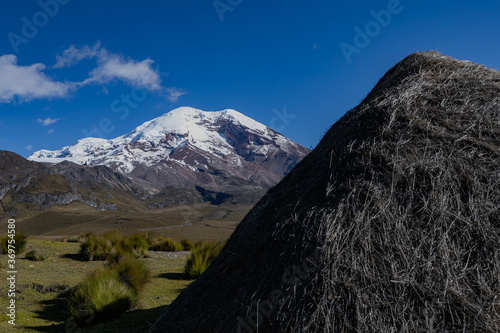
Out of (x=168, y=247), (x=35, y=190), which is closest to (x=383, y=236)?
(x=168, y=247)

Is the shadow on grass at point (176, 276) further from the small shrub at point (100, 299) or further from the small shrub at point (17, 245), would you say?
the small shrub at point (17, 245)

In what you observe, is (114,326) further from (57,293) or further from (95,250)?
(95,250)

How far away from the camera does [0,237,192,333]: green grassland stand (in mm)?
6184

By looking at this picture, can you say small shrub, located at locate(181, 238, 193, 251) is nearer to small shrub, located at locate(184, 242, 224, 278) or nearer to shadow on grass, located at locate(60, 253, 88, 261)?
shadow on grass, located at locate(60, 253, 88, 261)

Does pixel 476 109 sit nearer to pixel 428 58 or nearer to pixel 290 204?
pixel 428 58

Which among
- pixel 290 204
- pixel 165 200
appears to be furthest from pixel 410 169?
pixel 165 200

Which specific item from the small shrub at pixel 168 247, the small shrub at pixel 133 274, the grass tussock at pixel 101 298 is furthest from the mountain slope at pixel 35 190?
the grass tussock at pixel 101 298

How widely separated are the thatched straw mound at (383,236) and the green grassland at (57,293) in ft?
7.35

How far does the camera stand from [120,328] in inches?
236

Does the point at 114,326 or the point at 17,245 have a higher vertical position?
the point at 17,245

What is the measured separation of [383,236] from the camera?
3.37m

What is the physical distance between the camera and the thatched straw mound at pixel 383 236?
305 cm

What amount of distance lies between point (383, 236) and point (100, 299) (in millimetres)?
5353

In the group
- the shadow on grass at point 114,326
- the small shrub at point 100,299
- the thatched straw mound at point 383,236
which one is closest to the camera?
the thatched straw mound at point 383,236
